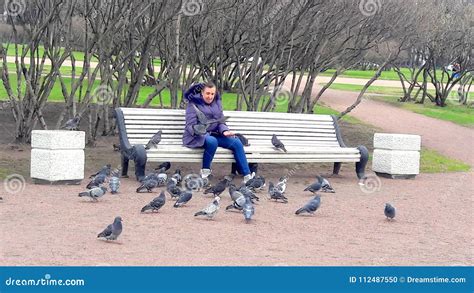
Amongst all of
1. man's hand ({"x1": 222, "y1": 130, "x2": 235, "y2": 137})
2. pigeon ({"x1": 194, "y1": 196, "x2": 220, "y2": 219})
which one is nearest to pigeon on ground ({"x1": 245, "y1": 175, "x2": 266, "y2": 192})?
man's hand ({"x1": 222, "y1": 130, "x2": 235, "y2": 137})

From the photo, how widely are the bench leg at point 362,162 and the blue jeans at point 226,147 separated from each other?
2421 millimetres

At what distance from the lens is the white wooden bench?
48.3 ft

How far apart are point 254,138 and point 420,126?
1389 cm

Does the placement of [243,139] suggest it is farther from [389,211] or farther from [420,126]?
[420,126]

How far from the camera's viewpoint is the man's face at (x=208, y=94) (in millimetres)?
15117

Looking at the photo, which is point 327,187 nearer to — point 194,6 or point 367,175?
point 367,175

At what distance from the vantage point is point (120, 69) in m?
19.7

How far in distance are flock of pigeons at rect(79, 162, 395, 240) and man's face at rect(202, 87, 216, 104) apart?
1.32 m

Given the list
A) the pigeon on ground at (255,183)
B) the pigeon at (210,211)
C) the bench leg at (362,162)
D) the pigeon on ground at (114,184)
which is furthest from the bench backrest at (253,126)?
the pigeon at (210,211)

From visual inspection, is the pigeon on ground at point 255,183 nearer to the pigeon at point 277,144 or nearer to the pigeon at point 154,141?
the pigeon at point 277,144

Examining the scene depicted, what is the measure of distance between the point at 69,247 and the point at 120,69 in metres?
10.9

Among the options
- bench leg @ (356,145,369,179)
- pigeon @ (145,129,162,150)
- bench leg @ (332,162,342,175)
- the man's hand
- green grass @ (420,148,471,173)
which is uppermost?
the man's hand

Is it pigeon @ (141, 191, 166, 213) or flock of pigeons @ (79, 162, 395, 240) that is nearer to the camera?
flock of pigeons @ (79, 162, 395, 240)

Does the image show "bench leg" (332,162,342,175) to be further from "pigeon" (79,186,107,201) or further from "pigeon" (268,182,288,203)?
"pigeon" (79,186,107,201)
